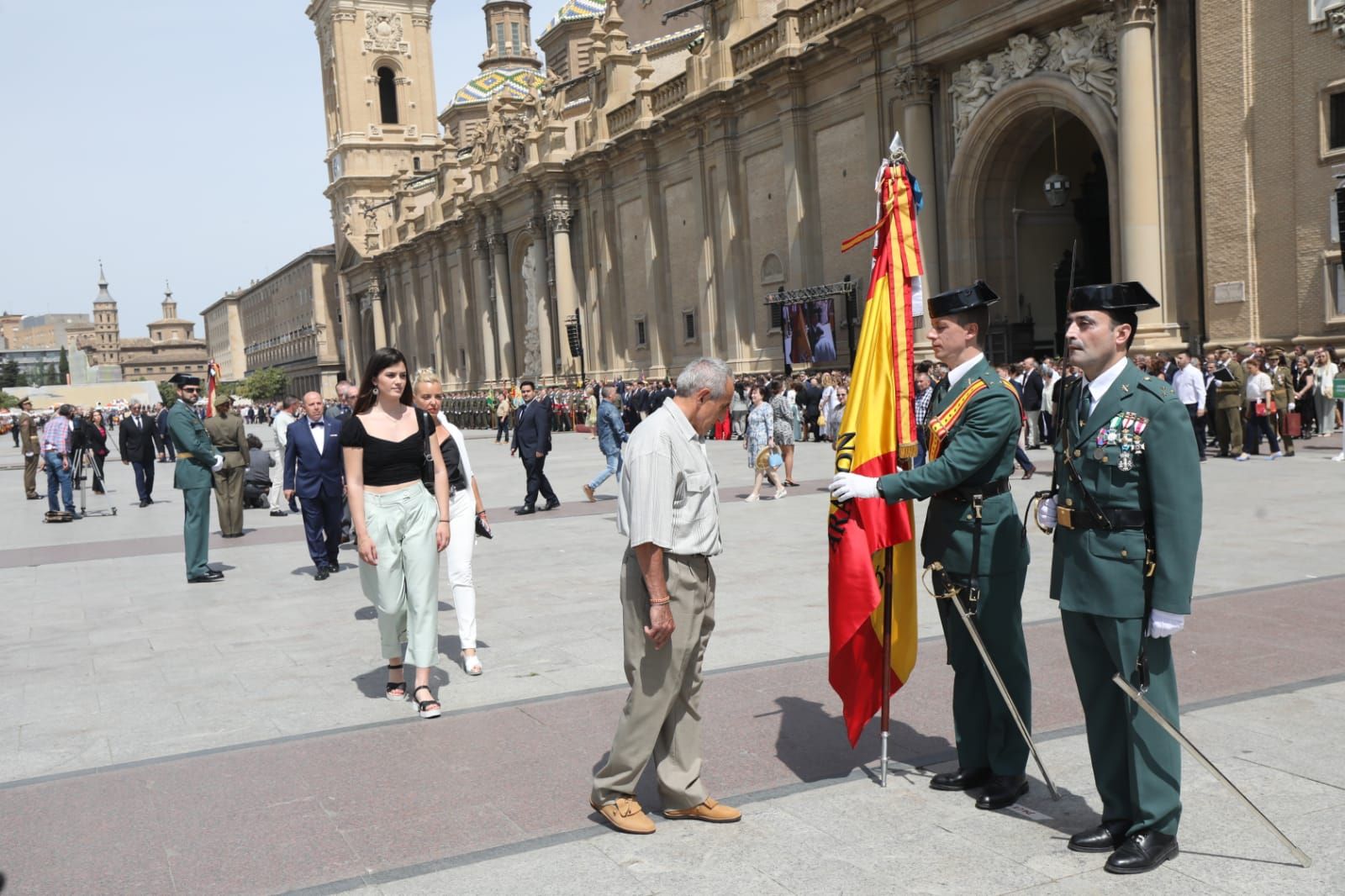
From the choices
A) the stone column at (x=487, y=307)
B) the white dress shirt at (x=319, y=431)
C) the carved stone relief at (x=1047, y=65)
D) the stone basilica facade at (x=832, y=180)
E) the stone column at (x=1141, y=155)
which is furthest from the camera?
the stone column at (x=487, y=307)

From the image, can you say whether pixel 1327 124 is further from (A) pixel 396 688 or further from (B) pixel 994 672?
(A) pixel 396 688

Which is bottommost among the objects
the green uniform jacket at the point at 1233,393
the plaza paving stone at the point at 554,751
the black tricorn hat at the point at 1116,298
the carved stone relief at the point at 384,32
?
the plaza paving stone at the point at 554,751

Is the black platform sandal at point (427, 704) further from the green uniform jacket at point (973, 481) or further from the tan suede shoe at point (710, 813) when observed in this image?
the green uniform jacket at point (973, 481)

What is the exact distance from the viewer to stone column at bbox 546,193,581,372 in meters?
46.9

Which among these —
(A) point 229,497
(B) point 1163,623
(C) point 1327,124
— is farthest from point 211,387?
(C) point 1327,124

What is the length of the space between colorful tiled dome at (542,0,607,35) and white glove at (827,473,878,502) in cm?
6464

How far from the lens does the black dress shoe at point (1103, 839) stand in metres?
4.40

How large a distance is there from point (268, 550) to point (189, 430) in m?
2.69

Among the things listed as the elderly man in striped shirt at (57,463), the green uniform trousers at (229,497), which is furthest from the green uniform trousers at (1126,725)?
the elderly man in striped shirt at (57,463)

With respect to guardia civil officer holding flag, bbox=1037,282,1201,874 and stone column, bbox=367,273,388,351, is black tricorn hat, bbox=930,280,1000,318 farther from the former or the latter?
stone column, bbox=367,273,388,351

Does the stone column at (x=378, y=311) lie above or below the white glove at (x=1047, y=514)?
above

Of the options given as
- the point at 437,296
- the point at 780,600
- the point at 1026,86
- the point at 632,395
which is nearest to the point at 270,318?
the point at 437,296

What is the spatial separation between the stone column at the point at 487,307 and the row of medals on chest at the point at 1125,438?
52.3m

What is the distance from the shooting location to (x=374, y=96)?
83.8m
